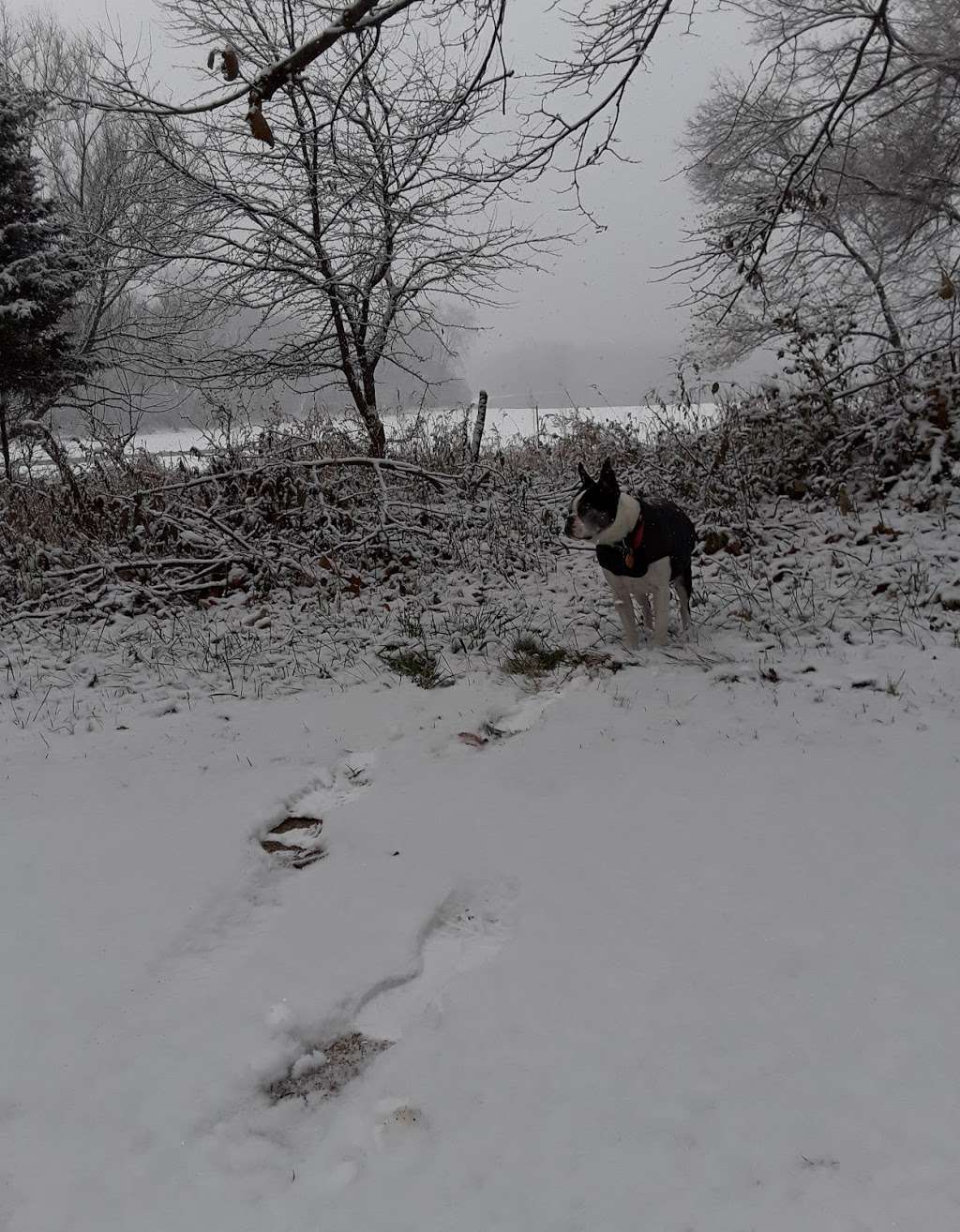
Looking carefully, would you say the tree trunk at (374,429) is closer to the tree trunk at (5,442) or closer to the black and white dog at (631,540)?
the black and white dog at (631,540)

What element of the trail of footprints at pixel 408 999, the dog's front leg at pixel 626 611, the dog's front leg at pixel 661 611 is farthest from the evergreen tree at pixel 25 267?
the trail of footprints at pixel 408 999

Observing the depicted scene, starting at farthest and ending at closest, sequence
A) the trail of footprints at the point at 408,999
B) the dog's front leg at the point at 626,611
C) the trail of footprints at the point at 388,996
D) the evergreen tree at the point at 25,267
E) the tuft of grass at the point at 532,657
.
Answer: the evergreen tree at the point at 25,267
the dog's front leg at the point at 626,611
the tuft of grass at the point at 532,657
the trail of footprints at the point at 408,999
the trail of footprints at the point at 388,996

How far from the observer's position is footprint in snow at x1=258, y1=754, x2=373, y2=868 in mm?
3410

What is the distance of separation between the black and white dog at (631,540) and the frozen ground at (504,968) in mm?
1003

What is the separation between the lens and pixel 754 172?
19078 millimetres

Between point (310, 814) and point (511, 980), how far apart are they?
1685mm

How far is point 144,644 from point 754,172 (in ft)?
67.0

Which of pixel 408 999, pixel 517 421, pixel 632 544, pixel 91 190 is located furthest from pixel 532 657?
pixel 91 190

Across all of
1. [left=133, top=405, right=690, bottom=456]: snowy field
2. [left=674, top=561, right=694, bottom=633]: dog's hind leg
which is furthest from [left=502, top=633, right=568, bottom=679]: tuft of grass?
[left=133, top=405, right=690, bottom=456]: snowy field

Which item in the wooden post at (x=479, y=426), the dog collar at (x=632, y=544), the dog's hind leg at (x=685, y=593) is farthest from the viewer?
the wooden post at (x=479, y=426)

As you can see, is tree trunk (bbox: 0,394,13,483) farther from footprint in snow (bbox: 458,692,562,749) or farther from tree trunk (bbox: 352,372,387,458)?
footprint in snow (bbox: 458,692,562,749)

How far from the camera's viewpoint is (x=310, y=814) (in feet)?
12.4

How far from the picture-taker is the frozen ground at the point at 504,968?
5.93 ft

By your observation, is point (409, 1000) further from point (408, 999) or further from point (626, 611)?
point (626, 611)
